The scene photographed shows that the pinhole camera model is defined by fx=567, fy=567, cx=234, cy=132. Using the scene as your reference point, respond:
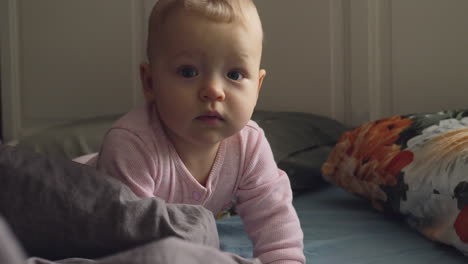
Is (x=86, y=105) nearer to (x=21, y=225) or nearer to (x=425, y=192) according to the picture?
(x=425, y=192)

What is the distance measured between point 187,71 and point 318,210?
2.01 feet

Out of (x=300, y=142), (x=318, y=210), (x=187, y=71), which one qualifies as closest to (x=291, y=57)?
(x=300, y=142)

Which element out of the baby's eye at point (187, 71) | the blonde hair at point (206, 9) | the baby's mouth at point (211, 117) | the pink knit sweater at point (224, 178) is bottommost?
the pink knit sweater at point (224, 178)

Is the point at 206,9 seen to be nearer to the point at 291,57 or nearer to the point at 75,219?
the point at 75,219

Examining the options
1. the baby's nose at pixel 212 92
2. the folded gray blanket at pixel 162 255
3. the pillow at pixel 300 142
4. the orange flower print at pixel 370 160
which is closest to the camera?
the folded gray blanket at pixel 162 255

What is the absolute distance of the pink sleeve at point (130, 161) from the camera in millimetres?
913

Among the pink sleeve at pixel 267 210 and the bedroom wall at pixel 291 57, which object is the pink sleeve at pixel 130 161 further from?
the bedroom wall at pixel 291 57

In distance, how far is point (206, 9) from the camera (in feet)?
2.86

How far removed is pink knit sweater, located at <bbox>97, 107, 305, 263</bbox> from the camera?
0.92 m

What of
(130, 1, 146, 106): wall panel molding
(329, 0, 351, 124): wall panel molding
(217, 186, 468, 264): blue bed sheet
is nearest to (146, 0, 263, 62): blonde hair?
(217, 186, 468, 264): blue bed sheet

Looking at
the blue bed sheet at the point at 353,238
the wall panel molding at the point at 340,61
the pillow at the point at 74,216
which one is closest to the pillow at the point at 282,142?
the blue bed sheet at the point at 353,238

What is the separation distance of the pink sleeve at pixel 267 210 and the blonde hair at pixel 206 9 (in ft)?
0.83

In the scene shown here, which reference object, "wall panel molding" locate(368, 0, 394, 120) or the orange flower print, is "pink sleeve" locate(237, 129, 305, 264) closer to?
the orange flower print

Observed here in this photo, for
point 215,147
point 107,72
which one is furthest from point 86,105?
point 215,147
